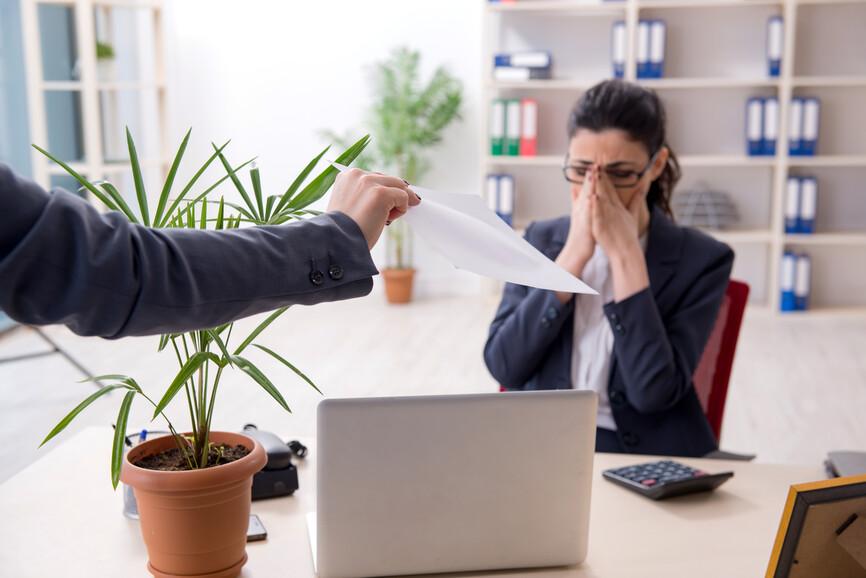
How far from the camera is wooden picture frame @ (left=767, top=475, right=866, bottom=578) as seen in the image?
0.87 metres

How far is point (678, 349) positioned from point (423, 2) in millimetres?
4464

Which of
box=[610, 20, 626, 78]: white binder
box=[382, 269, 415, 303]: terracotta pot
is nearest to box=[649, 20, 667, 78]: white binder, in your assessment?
box=[610, 20, 626, 78]: white binder

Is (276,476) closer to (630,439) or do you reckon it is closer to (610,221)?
(630,439)

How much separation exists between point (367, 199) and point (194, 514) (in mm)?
403

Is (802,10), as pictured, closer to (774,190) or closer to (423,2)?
(774,190)

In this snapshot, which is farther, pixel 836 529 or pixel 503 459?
pixel 503 459

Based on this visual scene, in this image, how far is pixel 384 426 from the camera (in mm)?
969

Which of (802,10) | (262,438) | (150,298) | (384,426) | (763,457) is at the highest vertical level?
(802,10)

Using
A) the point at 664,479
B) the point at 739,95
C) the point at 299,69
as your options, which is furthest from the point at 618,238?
A: the point at 299,69

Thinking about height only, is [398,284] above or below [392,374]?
above

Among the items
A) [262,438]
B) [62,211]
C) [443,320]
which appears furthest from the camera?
[443,320]

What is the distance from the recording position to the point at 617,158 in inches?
71.2

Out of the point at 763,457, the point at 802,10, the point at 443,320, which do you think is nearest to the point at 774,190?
the point at 802,10

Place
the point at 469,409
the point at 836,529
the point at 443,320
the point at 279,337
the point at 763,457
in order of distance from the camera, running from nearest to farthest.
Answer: the point at 836,529
the point at 469,409
the point at 763,457
the point at 279,337
the point at 443,320
